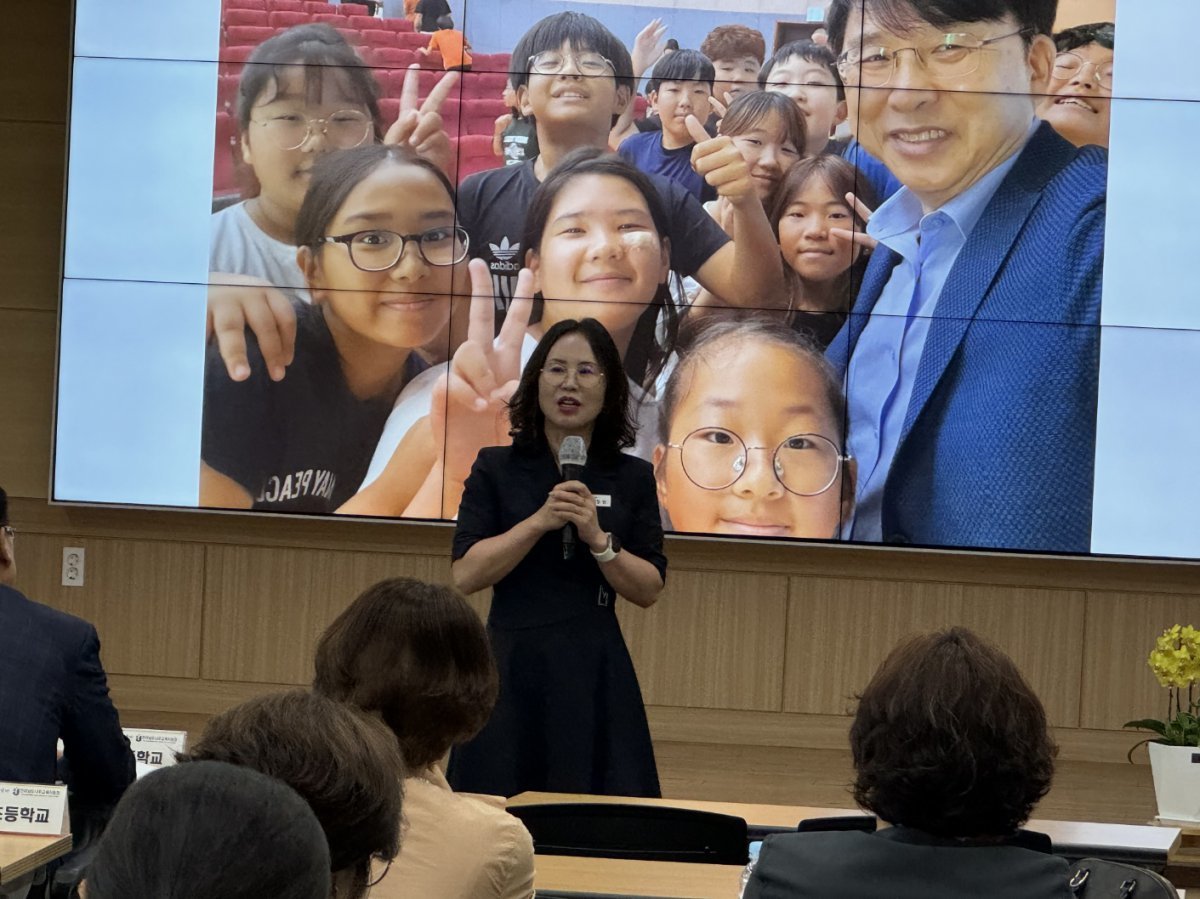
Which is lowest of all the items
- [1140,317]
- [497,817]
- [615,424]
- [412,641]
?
[497,817]

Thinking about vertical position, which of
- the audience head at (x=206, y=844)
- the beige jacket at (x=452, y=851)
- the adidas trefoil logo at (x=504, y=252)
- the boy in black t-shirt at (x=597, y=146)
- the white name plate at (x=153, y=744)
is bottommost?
the white name plate at (x=153, y=744)

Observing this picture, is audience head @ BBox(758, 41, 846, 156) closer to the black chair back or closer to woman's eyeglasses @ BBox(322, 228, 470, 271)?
woman's eyeglasses @ BBox(322, 228, 470, 271)

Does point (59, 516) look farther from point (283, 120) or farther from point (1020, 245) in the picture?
point (1020, 245)

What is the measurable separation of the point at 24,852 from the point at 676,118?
4.40 m

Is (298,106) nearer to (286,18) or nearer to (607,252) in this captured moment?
(286,18)

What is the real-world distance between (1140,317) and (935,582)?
4.28 ft

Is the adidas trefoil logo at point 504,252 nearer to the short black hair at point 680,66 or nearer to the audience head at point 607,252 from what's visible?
the audience head at point 607,252

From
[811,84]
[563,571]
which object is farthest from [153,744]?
[811,84]

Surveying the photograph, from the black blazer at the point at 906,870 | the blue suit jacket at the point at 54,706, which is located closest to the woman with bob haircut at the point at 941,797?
the black blazer at the point at 906,870

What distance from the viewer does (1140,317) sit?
5.87 m

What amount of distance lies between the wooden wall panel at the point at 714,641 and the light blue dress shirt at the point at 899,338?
57 cm

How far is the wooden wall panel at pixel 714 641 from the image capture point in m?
6.25

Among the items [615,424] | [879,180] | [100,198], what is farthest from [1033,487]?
[100,198]

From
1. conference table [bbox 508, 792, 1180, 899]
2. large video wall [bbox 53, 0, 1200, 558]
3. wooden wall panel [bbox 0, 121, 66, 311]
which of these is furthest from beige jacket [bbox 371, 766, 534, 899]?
wooden wall panel [bbox 0, 121, 66, 311]
